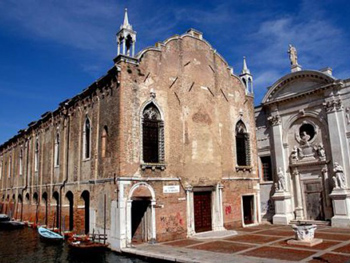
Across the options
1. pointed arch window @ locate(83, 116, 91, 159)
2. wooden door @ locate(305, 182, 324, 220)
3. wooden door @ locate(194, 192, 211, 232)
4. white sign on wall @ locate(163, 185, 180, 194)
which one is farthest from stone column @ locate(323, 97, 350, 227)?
pointed arch window @ locate(83, 116, 91, 159)

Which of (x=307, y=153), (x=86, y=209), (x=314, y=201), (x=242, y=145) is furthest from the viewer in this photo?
(x=242, y=145)

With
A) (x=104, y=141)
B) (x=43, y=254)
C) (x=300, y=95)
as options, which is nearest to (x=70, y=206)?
(x=43, y=254)

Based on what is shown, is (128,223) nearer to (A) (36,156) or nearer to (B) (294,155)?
→ (B) (294,155)

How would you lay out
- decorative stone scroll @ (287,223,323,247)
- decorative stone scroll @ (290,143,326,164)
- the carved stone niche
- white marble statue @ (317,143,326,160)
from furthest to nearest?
the carved stone niche < decorative stone scroll @ (290,143,326,164) < white marble statue @ (317,143,326,160) < decorative stone scroll @ (287,223,323,247)

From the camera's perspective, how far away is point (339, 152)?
1934 cm

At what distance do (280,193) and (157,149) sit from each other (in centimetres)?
951

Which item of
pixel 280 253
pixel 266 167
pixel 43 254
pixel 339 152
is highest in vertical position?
pixel 339 152

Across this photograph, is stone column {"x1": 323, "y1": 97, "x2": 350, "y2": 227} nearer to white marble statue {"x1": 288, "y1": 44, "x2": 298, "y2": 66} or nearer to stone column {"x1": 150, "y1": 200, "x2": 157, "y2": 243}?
white marble statue {"x1": 288, "y1": 44, "x2": 298, "y2": 66}

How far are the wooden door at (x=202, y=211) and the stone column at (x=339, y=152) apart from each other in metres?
7.21

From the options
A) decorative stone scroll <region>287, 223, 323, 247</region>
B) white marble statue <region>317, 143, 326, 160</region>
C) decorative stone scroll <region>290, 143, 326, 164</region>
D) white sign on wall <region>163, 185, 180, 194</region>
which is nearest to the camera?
decorative stone scroll <region>287, 223, 323, 247</region>

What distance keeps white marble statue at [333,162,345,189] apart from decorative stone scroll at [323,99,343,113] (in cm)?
344

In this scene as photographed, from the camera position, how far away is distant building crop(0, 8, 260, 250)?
53.4 ft

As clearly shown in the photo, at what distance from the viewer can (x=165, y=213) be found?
1680 cm

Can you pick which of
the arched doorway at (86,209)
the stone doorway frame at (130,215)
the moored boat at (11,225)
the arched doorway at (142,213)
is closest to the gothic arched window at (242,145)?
the stone doorway frame at (130,215)
